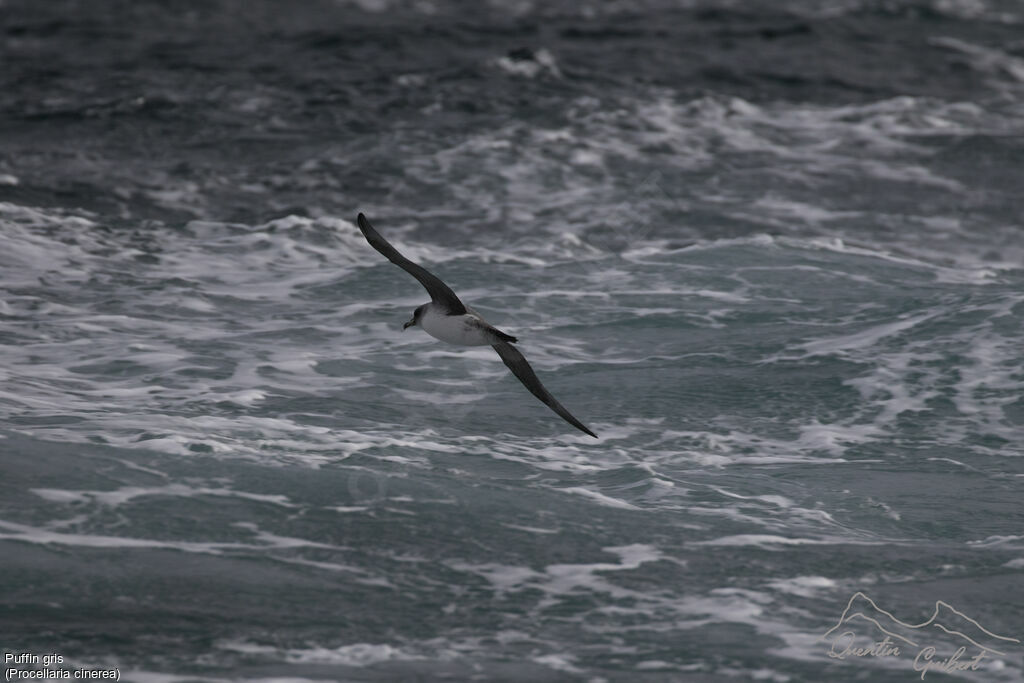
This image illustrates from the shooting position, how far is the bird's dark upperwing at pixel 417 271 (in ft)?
30.2

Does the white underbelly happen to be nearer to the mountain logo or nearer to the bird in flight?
the bird in flight

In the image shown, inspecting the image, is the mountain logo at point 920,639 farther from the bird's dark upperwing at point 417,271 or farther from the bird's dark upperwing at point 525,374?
the bird's dark upperwing at point 417,271

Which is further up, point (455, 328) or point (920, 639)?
point (455, 328)

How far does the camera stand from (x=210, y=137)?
22484mm

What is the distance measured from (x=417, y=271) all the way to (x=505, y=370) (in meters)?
4.72

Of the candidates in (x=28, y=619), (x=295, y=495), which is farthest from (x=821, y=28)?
(x=28, y=619)

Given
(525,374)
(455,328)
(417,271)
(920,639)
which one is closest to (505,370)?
(455,328)

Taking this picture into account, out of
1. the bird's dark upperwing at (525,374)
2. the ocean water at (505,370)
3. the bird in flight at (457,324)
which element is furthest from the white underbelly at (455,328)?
the ocean water at (505,370)

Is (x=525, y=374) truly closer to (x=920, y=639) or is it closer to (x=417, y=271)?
(x=417, y=271)

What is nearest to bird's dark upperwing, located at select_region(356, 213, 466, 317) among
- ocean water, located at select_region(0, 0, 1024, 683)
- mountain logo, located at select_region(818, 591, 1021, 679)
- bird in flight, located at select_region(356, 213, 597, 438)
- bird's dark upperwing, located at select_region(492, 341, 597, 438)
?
bird in flight, located at select_region(356, 213, 597, 438)

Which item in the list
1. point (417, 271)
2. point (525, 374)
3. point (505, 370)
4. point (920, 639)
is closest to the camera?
point (920, 639)

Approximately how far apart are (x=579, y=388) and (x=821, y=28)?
21.2 m

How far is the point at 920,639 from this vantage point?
8.51 meters

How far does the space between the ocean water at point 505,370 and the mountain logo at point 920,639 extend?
0.10ft
